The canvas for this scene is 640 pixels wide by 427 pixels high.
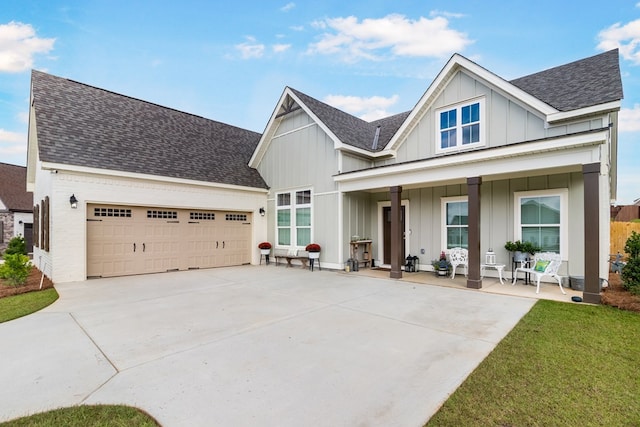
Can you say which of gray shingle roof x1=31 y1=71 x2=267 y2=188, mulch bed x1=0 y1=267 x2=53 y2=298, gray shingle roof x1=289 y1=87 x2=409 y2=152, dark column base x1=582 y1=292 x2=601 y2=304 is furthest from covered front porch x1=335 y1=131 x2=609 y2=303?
mulch bed x1=0 y1=267 x2=53 y2=298

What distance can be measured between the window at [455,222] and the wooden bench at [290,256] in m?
4.95

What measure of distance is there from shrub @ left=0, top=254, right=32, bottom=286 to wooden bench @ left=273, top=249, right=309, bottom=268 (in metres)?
7.65

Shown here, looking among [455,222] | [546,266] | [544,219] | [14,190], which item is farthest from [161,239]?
[14,190]

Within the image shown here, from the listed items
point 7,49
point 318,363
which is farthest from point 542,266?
point 7,49

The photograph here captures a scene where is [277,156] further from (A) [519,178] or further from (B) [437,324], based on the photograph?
(B) [437,324]

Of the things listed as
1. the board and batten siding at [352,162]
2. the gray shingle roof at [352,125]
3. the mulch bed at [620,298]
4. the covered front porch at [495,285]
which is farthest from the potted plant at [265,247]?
the mulch bed at [620,298]

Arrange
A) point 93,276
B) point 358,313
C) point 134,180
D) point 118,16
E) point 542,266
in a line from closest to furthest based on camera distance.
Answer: point 358,313, point 542,266, point 93,276, point 134,180, point 118,16

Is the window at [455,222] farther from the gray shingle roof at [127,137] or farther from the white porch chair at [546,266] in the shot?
the gray shingle roof at [127,137]

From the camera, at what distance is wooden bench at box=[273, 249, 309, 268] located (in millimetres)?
11480

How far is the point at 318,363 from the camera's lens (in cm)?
352

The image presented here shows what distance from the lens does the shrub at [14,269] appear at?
305 inches

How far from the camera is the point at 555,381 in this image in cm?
304

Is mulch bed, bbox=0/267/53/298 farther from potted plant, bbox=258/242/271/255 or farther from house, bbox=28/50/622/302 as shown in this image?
potted plant, bbox=258/242/271/255

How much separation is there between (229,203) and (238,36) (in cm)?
753
